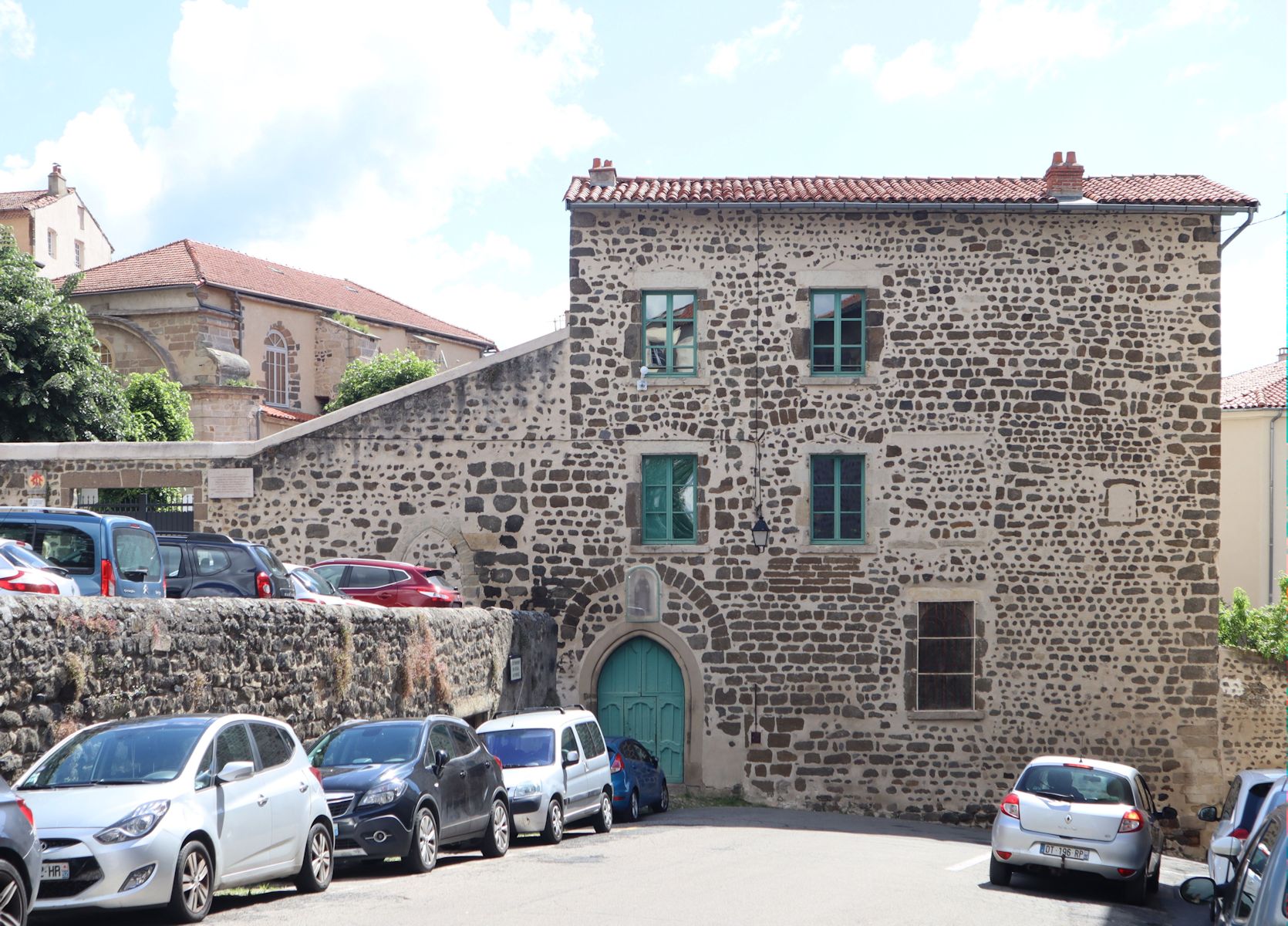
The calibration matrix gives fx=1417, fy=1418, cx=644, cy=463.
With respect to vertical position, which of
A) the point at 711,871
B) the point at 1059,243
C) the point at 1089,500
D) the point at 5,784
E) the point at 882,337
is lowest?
the point at 711,871

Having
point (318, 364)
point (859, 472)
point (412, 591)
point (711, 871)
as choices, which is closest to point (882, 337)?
point (859, 472)

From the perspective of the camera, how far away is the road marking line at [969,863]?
14.8 meters

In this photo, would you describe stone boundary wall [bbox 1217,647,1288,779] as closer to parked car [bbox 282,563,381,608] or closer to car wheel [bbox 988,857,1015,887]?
car wheel [bbox 988,857,1015,887]

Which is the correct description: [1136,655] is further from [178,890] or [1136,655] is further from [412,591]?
[178,890]

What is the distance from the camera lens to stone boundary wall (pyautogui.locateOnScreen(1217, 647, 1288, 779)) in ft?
87.6

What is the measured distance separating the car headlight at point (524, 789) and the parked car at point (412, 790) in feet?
2.15

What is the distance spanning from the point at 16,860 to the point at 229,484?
53.8 feet

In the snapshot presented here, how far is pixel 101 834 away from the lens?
8375mm

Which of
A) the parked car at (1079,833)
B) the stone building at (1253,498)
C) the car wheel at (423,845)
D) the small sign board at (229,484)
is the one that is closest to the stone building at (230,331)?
the small sign board at (229,484)

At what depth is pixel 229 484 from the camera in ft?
75.9

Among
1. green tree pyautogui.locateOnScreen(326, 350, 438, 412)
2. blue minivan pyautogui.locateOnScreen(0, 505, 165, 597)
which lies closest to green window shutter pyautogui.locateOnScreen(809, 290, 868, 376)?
blue minivan pyautogui.locateOnScreen(0, 505, 165, 597)

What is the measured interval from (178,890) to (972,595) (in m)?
17.0

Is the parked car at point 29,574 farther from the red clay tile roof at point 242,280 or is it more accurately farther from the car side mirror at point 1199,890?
the red clay tile roof at point 242,280

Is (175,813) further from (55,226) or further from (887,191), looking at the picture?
(55,226)
